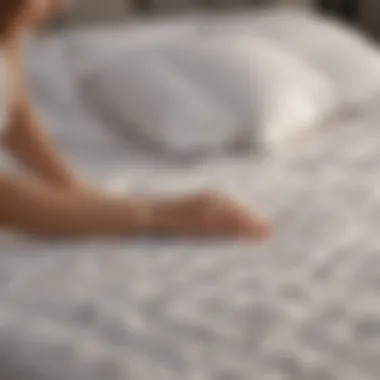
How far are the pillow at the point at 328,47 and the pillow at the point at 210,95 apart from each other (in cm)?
7

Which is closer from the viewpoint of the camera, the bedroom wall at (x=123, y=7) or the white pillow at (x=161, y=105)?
the white pillow at (x=161, y=105)

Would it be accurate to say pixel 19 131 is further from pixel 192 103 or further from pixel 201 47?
pixel 201 47

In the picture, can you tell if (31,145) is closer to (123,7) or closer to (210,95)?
(210,95)

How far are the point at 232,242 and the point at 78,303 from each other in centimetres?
31

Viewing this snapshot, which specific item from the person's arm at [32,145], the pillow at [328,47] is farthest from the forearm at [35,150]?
the pillow at [328,47]

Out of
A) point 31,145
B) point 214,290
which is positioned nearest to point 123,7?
point 31,145

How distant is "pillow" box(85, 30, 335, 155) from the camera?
5.58ft

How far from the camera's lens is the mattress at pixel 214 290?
3.03ft

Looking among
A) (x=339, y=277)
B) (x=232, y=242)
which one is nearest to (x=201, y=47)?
(x=232, y=242)

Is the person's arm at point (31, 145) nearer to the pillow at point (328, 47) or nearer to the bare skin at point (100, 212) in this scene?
the bare skin at point (100, 212)

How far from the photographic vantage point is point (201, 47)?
1847 mm

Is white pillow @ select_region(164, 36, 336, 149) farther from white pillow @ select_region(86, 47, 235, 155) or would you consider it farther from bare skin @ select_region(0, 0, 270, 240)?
bare skin @ select_region(0, 0, 270, 240)

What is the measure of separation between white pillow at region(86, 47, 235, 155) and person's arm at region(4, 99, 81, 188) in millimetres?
313

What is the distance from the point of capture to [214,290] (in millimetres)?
1104
